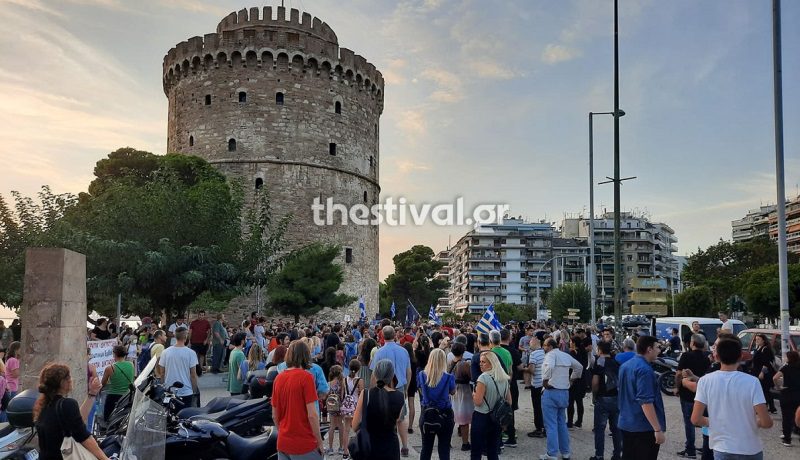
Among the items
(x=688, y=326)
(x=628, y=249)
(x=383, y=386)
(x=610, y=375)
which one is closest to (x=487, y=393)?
(x=383, y=386)

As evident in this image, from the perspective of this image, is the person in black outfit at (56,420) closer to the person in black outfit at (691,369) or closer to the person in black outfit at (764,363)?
the person in black outfit at (691,369)

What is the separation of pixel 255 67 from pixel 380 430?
3155cm

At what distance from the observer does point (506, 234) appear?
99250 mm

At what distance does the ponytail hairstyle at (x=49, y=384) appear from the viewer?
4.27 m

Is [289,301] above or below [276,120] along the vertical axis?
below

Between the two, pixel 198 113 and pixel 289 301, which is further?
pixel 198 113

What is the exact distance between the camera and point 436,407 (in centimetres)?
693

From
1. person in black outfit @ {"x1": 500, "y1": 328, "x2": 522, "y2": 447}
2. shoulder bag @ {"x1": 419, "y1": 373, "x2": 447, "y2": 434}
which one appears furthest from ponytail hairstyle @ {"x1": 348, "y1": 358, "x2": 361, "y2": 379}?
person in black outfit @ {"x1": 500, "y1": 328, "x2": 522, "y2": 447}

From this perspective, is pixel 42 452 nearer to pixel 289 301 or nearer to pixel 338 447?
pixel 338 447

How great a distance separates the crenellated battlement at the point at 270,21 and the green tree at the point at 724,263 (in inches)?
1516

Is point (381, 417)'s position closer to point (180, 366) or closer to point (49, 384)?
point (49, 384)

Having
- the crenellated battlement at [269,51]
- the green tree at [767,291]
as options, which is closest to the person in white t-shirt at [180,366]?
the crenellated battlement at [269,51]

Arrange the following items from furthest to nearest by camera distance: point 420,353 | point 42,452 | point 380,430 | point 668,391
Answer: point 668,391 < point 420,353 < point 380,430 < point 42,452

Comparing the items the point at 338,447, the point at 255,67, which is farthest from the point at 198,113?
the point at 338,447
